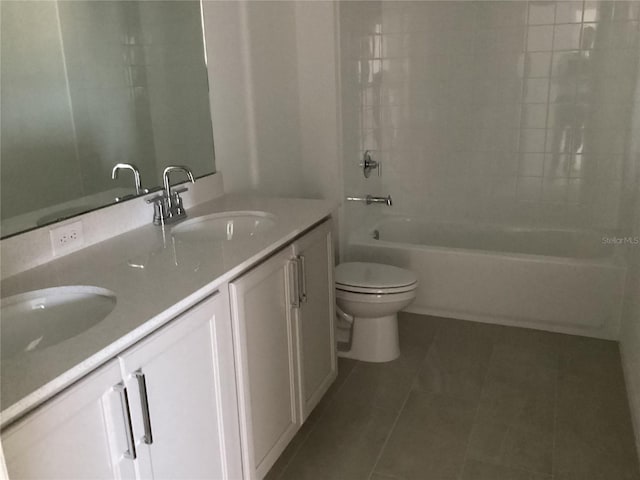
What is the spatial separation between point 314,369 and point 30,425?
137cm

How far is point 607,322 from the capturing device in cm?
297

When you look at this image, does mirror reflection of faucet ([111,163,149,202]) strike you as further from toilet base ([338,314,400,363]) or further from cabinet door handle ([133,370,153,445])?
toilet base ([338,314,400,363])

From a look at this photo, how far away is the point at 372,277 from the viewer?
2.85 metres

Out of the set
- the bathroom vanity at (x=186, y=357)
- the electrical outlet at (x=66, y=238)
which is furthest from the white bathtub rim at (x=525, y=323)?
the electrical outlet at (x=66, y=238)

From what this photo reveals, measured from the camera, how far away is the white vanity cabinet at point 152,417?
1081mm

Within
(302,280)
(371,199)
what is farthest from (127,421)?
(371,199)

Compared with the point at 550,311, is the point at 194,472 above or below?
above

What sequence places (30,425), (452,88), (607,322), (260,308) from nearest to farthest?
(30,425), (260,308), (607,322), (452,88)

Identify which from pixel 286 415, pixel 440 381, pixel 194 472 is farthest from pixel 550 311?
pixel 194 472

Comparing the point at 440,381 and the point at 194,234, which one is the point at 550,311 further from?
the point at 194,234

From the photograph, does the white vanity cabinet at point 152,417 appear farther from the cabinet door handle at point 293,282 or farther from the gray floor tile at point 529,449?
the gray floor tile at point 529,449

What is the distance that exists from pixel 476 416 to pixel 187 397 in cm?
138

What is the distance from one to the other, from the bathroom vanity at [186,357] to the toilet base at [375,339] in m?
0.41

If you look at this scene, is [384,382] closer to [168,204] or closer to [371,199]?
[371,199]
